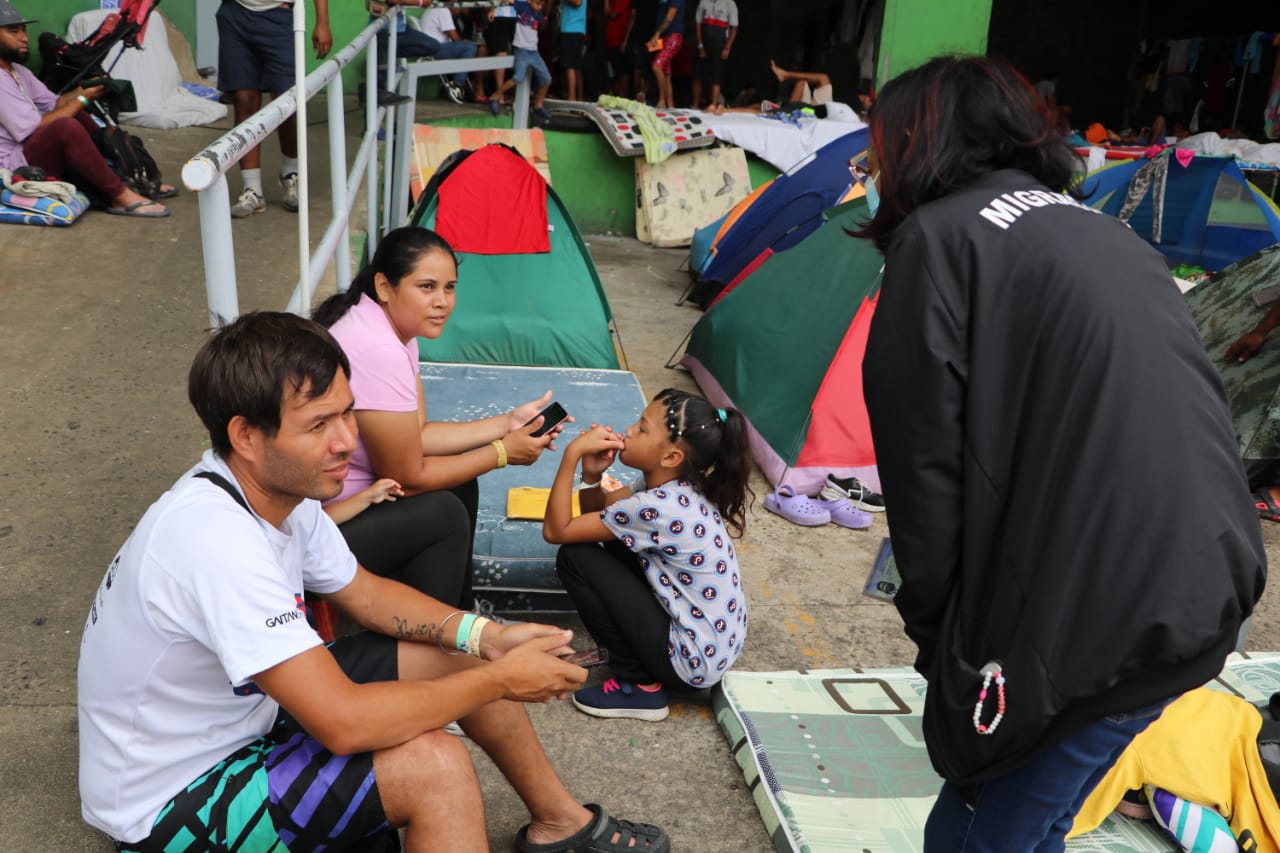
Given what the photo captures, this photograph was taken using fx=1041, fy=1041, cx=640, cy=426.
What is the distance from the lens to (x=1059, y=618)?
1.22m

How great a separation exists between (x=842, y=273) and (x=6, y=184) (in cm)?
378

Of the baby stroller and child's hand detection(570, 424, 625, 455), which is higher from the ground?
the baby stroller

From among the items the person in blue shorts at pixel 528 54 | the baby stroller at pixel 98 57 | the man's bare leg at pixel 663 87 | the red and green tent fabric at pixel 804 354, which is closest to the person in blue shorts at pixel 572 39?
the person in blue shorts at pixel 528 54

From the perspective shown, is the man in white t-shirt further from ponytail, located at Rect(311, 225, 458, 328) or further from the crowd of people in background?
the crowd of people in background

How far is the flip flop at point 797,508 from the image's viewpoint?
372 cm

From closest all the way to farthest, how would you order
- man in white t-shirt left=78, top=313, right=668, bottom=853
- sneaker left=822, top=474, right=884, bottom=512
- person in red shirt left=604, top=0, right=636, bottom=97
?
man in white t-shirt left=78, top=313, right=668, bottom=853, sneaker left=822, top=474, right=884, bottom=512, person in red shirt left=604, top=0, right=636, bottom=97

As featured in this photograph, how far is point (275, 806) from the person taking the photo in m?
1.49

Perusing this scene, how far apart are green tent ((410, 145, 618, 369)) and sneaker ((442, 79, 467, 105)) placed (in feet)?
12.7

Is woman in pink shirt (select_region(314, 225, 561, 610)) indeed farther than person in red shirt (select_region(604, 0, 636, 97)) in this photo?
No

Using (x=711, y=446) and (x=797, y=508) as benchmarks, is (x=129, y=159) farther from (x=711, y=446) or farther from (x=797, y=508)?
(x=711, y=446)

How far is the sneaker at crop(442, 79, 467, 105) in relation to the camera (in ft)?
29.3

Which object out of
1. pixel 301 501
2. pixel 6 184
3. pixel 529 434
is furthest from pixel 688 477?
pixel 6 184

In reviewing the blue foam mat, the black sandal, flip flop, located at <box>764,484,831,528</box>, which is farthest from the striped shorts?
flip flop, located at <box>764,484,831,528</box>

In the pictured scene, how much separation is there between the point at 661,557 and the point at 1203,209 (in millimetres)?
7262
